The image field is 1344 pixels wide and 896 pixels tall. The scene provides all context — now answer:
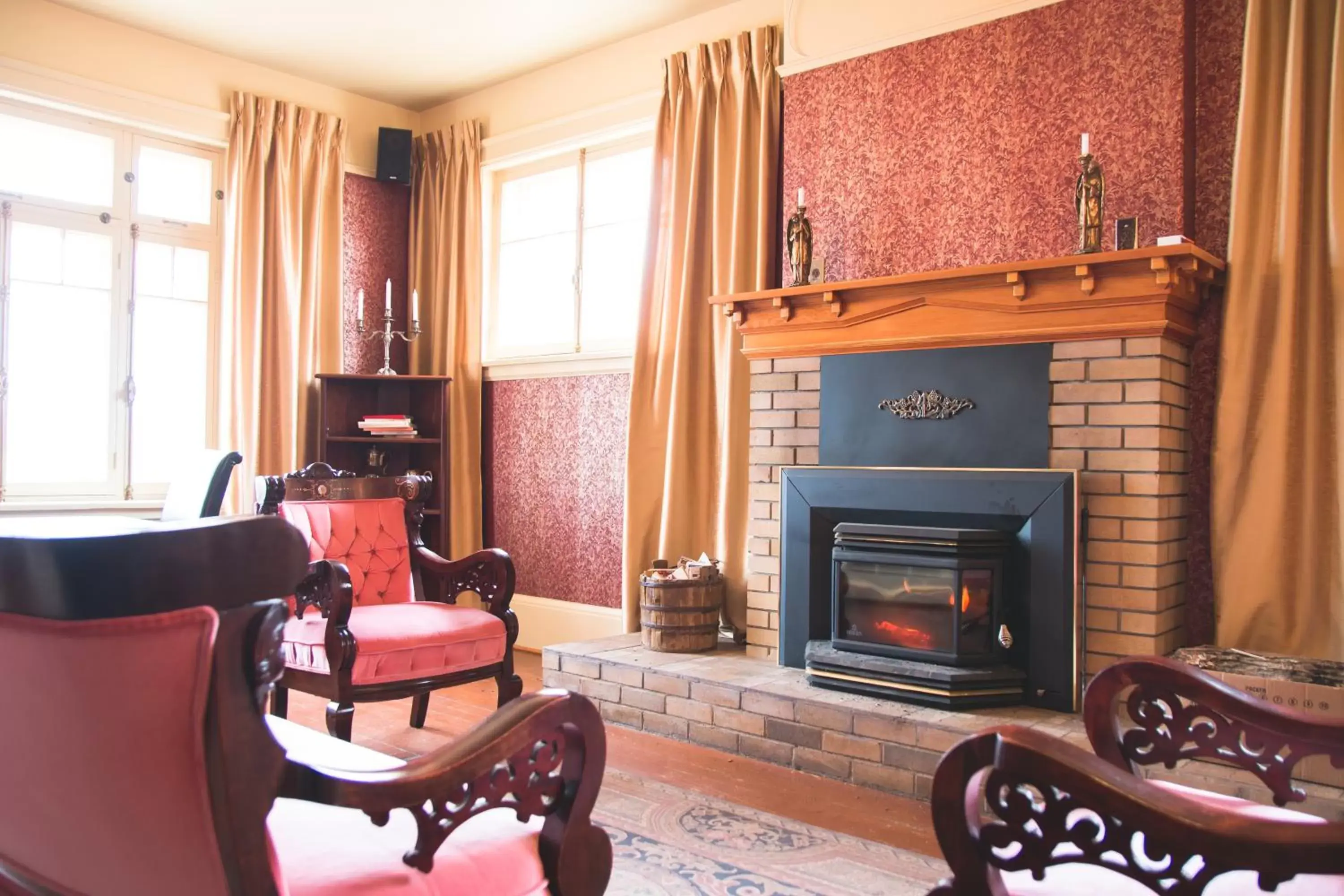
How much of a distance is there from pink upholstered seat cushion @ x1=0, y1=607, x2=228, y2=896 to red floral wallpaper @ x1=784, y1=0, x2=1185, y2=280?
9.80 ft

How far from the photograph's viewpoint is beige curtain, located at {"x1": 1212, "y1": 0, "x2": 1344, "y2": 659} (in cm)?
277

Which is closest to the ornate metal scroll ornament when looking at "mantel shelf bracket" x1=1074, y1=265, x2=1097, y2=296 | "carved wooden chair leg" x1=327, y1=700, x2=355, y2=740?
"mantel shelf bracket" x1=1074, y1=265, x2=1097, y2=296

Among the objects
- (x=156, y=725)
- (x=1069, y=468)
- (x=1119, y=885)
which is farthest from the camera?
(x=1069, y=468)

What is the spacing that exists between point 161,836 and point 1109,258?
273 cm

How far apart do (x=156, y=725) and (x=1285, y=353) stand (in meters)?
3.02

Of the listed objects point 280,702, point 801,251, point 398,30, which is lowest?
point 280,702

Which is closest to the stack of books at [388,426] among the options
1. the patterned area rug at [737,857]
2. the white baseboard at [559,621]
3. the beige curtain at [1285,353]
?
the white baseboard at [559,621]

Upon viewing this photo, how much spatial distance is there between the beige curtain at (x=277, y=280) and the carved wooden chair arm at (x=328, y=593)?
2.11 meters

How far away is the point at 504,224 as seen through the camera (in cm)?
544

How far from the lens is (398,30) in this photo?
15.0 ft

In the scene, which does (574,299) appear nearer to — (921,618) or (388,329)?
(388,329)

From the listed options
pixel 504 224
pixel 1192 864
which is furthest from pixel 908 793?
pixel 504 224

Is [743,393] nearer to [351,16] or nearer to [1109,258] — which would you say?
[1109,258]

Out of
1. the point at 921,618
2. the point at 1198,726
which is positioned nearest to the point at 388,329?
the point at 921,618
